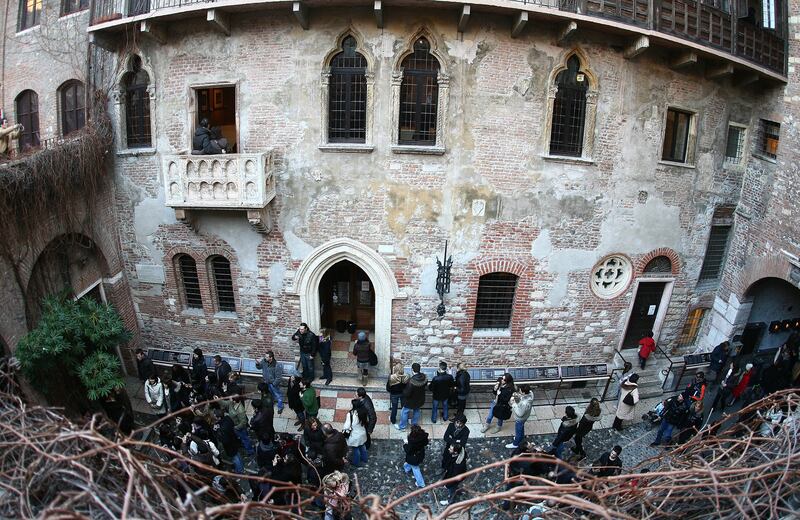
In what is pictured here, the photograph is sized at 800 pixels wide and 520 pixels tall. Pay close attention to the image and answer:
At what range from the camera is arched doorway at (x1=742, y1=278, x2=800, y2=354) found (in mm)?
13180

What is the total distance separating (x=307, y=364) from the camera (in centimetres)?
1140

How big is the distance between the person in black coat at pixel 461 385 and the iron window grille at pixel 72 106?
38.7 ft

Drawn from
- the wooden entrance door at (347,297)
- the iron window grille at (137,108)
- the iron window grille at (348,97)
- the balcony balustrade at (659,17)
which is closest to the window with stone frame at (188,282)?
the iron window grille at (137,108)

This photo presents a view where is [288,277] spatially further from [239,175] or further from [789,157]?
[789,157]

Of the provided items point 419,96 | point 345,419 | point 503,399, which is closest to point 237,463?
point 345,419

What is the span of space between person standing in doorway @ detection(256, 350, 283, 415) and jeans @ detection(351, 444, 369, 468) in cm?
243

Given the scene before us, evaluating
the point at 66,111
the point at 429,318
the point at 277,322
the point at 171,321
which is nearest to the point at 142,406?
the point at 171,321

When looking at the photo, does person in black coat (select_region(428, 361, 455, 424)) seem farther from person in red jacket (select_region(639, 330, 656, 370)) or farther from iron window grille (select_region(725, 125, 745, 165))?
iron window grille (select_region(725, 125, 745, 165))

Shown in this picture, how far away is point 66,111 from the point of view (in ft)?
44.8

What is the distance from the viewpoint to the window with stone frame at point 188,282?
12.2 metres

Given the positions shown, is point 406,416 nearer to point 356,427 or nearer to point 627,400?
point 356,427

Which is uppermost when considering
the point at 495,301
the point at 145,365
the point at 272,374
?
the point at 495,301

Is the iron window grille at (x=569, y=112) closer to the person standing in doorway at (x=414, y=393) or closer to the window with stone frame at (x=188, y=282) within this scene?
the person standing in doorway at (x=414, y=393)

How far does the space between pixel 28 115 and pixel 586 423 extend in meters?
17.2
